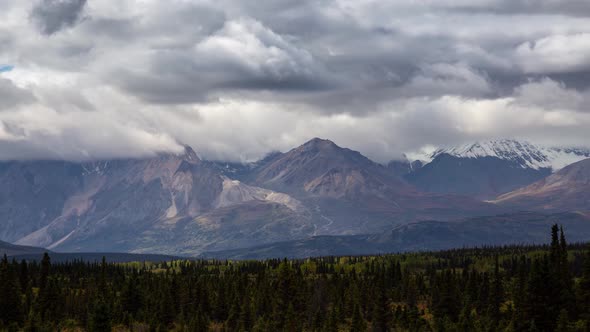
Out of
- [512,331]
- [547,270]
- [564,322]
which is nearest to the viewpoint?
[564,322]

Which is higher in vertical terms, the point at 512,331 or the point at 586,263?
the point at 586,263

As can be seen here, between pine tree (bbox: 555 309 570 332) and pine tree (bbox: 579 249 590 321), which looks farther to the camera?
pine tree (bbox: 579 249 590 321)

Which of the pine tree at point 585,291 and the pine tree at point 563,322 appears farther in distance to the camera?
the pine tree at point 585,291

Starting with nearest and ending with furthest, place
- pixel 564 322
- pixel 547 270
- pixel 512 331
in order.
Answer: pixel 564 322, pixel 547 270, pixel 512 331

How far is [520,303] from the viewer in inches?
7815

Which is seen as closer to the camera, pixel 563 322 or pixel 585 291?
pixel 563 322

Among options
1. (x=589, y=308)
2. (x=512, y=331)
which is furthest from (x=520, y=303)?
(x=589, y=308)

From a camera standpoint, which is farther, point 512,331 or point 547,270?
point 512,331

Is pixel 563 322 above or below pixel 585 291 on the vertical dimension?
below

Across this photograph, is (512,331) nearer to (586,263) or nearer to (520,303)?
(520,303)

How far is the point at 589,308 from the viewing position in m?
180

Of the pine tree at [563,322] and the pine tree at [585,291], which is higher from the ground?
the pine tree at [585,291]

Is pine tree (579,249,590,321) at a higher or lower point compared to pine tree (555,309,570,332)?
higher

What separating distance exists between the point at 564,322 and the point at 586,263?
1590 centimetres
